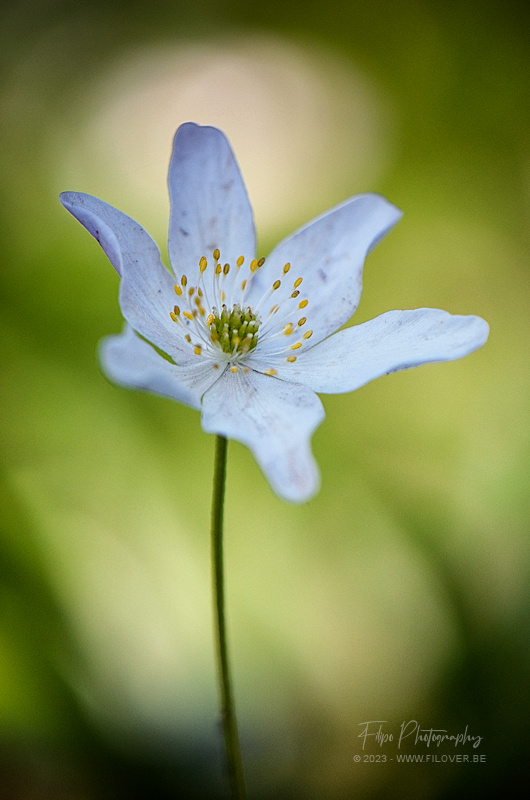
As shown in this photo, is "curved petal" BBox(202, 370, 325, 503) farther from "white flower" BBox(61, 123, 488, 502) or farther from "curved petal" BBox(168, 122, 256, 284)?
"curved petal" BBox(168, 122, 256, 284)

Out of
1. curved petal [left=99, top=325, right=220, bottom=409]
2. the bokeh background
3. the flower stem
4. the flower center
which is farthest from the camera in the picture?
the bokeh background

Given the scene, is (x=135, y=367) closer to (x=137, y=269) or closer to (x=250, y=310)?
(x=137, y=269)

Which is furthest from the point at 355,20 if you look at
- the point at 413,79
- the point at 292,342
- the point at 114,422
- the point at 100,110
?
the point at 292,342

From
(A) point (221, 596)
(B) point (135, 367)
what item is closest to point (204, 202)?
(B) point (135, 367)

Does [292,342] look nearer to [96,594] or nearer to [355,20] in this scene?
[96,594]

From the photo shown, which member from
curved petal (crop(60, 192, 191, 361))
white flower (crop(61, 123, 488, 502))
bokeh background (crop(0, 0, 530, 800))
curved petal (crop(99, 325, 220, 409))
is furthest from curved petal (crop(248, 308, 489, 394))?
bokeh background (crop(0, 0, 530, 800))

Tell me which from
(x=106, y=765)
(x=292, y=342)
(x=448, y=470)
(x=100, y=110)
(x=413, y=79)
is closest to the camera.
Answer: (x=292, y=342)

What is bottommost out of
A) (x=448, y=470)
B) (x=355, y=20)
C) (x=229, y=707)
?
(x=229, y=707)
